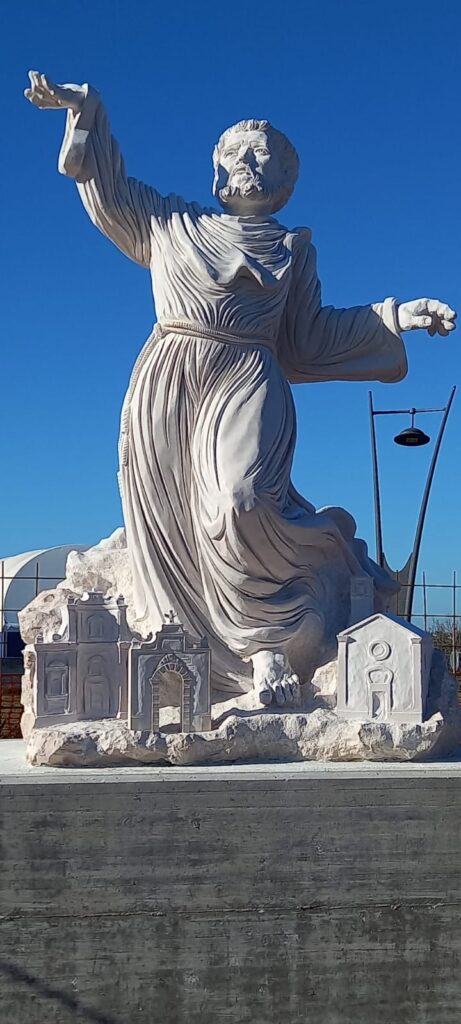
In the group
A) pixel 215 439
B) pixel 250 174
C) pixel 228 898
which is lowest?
pixel 228 898

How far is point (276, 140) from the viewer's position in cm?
725

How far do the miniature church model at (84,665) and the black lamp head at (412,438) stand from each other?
815 centimetres

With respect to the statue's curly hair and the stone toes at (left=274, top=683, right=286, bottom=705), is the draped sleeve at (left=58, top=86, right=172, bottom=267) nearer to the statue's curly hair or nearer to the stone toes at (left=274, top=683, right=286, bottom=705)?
the statue's curly hair

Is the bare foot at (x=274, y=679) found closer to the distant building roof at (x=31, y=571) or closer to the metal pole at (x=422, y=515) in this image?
the metal pole at (x=422, y=515)

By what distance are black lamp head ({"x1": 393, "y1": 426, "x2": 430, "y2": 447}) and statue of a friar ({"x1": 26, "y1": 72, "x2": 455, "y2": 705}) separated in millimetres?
6398

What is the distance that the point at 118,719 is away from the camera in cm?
603

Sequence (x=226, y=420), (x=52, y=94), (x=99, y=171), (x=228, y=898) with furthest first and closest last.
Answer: (x=99, y=171)
(x=226, y=420)
(x=52, y=94)
(x=228, y=898)

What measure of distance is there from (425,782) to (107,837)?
1610 millimetres

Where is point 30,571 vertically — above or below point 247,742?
above

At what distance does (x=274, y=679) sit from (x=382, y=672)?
63 cm

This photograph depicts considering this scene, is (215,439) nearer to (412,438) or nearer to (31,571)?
(412,438)

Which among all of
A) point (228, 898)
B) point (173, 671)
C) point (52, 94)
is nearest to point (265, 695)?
point (173, 671)

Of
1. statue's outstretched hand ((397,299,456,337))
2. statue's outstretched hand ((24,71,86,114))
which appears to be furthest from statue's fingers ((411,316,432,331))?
statue's outstretched hand ((24,71,86,114))

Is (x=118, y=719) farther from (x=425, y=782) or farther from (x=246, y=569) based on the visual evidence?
(x=425, y=782)
